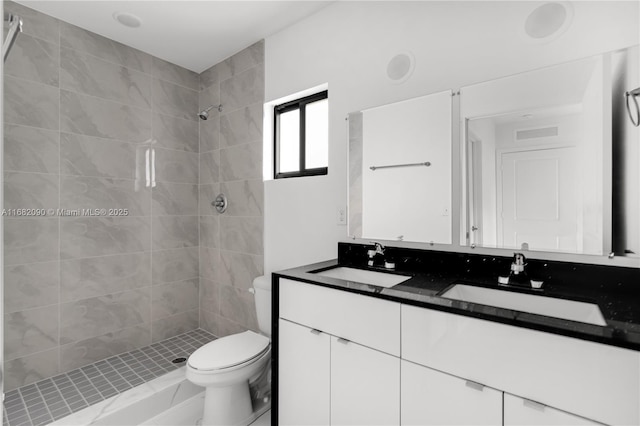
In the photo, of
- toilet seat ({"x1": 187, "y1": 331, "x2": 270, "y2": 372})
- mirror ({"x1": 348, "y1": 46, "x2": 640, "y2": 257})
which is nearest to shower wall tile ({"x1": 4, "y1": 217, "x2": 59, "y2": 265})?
toilet seat ({"x1": 187, "y1": 331, "x2": 270, "y2": 372})

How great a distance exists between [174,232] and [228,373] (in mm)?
1545

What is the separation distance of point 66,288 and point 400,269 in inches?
88.6

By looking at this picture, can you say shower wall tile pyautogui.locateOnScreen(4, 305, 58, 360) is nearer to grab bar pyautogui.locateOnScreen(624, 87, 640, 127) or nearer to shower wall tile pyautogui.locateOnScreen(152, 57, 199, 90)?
shower wall tile pyautogui.locateOnScreen(152, 57, 199, 90)

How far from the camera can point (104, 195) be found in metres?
2.42

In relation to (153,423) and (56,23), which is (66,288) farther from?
(56,23)

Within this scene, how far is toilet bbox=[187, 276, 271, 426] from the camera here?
1.67 m

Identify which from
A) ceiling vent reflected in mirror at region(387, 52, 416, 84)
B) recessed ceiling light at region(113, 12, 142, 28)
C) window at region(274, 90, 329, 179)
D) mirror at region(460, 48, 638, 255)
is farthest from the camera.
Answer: window at region(274, 90, 329, 179)

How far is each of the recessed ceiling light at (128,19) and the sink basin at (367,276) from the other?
211 cm

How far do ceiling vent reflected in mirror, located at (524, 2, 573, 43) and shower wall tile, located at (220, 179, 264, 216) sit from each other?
1.82m

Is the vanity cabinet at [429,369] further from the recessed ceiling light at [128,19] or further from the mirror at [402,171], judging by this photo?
the recessed ceiling light at [128,19]

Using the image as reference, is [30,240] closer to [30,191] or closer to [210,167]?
[30,191]

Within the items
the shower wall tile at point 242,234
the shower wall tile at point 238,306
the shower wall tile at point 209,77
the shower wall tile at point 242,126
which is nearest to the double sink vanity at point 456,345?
the shower wall tile at point 242,234

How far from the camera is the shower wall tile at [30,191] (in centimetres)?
201

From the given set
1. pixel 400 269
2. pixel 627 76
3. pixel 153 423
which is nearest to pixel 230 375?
pixel 153 423
